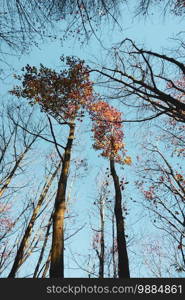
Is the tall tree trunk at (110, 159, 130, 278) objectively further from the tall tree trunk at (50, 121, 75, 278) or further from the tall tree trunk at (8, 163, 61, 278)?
the tall tree trunk at (8, 163, 61, 278)

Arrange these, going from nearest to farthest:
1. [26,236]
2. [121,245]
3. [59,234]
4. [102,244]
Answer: [59,234]
[121,245]
[26,236]
[102,244]

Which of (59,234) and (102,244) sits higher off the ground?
(102,244)

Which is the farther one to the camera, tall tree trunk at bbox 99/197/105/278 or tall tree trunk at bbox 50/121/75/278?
tall tree trunk at bbox 99/197/105/278

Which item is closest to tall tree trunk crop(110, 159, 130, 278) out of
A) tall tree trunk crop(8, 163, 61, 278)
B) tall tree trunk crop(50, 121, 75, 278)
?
tall tree trunk crop(50, 121, 75, 278)

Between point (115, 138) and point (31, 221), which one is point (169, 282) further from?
point (115, 138)

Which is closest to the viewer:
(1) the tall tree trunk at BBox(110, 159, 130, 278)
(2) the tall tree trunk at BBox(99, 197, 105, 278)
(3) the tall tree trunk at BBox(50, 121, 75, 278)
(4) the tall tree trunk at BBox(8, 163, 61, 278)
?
(3) the tall tree trunk at BBox(50, 121, 75, 278)

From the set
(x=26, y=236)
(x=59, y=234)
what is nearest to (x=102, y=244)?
(x=26, y=236)

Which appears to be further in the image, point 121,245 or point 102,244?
point 102,244

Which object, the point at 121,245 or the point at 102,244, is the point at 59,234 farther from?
the point at 102,244

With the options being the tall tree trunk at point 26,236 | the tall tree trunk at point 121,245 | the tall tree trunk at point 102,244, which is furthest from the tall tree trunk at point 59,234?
the tall tree trunk at point 102,244

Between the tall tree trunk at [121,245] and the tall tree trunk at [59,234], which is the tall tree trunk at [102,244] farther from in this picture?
the tall tree trunk at [59,234]

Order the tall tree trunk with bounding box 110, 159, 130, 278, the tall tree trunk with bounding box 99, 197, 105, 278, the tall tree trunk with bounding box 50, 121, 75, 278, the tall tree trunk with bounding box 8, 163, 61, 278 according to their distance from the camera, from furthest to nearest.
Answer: the tall tree trunk with bounding box 99, 197, 105, 278 < the tall tree trunk with bounding box 8, 163, 61, 278 < the tall tree trunk with bounding box 110, 159, 130, 278 < the tall tree trunk with bounding box 50, 121, 75, 278

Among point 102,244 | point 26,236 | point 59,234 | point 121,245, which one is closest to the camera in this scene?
point 59,234

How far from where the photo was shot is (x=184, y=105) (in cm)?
422
